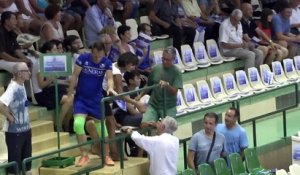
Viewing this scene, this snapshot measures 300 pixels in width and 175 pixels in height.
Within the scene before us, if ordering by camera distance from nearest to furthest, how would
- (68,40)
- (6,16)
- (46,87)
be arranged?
1. (46,87)
2. (6,16)
3. (68,40)

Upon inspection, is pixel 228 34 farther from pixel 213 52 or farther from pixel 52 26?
pixel 52 26

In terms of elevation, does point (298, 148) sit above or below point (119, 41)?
below

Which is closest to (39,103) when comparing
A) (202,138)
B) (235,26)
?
(202,138)

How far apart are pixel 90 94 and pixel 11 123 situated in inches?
48.9

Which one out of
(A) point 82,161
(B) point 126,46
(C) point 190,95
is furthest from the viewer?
(C) point 190,95

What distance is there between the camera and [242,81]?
1947cm

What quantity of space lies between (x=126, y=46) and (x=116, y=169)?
13.1 ft

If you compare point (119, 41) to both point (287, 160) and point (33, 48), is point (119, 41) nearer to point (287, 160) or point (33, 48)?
point (33, 48)

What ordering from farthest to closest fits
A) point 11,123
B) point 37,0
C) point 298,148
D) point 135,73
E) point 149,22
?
point 149,22 → point 37,0 → point 298,148 → point 135,73 → point 11,123

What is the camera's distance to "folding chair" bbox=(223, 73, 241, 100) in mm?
18984

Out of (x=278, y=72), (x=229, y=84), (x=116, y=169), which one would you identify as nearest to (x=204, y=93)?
(x=229, y=84)

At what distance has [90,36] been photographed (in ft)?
59.7

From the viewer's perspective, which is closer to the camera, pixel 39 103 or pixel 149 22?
pixel 39 103

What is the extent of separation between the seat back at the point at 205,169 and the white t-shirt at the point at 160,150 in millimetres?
490
